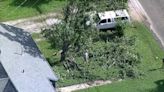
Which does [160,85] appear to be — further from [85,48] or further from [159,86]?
[85,48]

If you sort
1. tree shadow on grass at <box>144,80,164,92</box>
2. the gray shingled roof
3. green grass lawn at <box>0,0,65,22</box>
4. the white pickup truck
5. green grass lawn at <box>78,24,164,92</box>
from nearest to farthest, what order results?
the gray shingled roof → tree shadow on grass at <box>144,80,164,92</box> → green grass lawn at <box>78,24,164,92</box> → the white pickup truck → green grass lawn at <box>0,0,65,22</box>

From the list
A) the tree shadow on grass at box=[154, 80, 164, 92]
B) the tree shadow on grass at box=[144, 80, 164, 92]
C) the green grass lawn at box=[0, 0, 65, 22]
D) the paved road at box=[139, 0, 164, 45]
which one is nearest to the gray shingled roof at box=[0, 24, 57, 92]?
the green grass lawn at box=[0, 0, 65, 22]

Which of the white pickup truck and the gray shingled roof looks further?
the white pickup truck

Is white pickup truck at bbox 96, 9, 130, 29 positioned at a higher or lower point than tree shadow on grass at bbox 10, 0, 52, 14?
lower

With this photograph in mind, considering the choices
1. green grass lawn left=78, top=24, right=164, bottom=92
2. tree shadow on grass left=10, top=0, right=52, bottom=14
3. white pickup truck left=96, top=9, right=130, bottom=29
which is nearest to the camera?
green grass lawn left=78, top=24, right=164, bottom=92

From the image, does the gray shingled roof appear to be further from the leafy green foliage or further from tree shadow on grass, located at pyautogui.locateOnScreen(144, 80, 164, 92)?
tree shadow on grass, located at pyautogui.locateOnScreen(144, 80, 164, 92)

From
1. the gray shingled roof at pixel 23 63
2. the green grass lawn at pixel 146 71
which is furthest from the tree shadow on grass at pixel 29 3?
the green grass lawn at pixel 146 71

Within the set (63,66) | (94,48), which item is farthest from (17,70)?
(94,48)

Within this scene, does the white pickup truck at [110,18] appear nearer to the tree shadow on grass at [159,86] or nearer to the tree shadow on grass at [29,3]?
the tree shadow on grass at [29,3]
